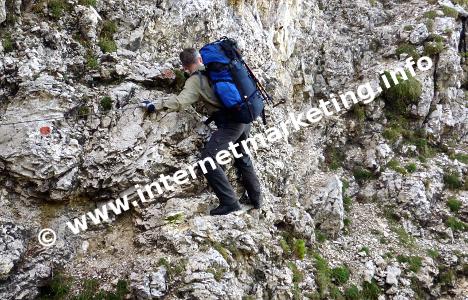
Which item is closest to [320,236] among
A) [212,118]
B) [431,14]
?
[212,118]

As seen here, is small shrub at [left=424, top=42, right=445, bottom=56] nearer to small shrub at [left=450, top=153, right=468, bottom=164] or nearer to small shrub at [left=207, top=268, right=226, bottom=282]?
small shrub at [left=450, top=153, right=468, bottom=164]

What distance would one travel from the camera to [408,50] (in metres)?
16.9

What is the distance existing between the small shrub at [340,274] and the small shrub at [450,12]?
13323 millimetres

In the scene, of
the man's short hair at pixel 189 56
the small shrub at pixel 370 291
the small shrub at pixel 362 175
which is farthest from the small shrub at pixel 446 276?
the man's short hair at pixel 189 56

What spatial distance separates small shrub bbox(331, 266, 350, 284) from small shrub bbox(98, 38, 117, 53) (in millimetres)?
7778

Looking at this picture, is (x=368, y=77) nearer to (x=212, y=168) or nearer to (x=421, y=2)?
(x=421, y=2)

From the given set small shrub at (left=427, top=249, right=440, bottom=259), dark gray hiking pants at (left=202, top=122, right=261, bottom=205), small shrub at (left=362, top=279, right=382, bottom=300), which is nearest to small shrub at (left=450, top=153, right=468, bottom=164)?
small shrub at (left=427, top=249, right=440, bottom=259)

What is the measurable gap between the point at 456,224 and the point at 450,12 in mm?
10216

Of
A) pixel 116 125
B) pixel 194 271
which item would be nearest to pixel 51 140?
pixel 116 125

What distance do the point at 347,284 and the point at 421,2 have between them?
1494cm

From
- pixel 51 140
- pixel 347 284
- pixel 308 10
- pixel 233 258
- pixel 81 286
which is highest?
pixel 308 10

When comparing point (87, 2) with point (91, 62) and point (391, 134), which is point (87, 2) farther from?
point (391, 134)

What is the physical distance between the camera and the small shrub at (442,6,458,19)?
59.2 ft

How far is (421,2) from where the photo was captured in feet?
63.6
